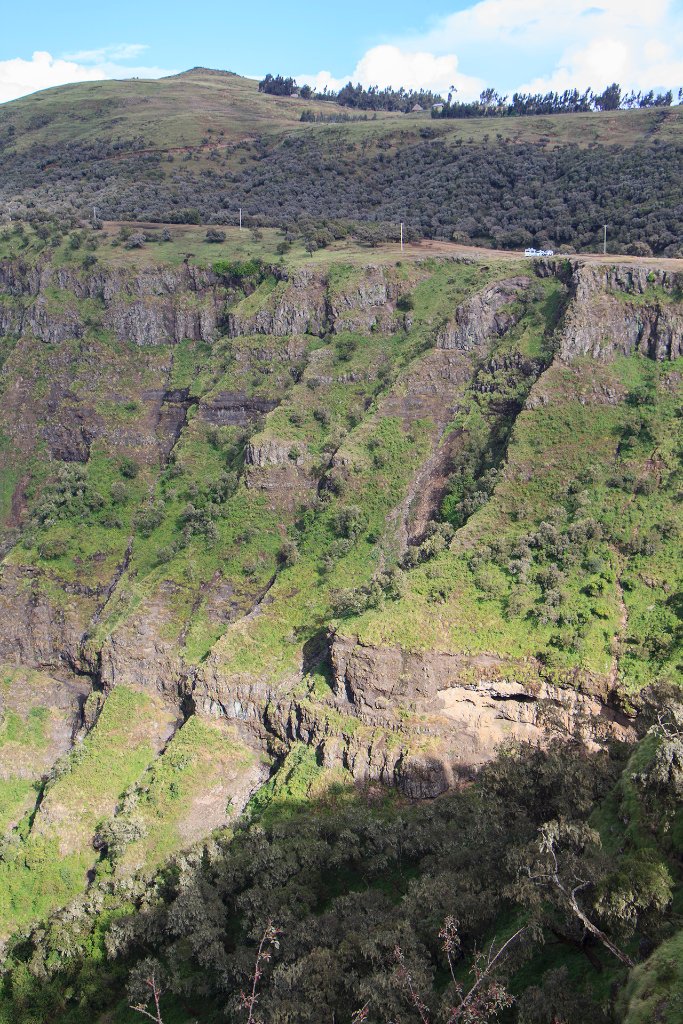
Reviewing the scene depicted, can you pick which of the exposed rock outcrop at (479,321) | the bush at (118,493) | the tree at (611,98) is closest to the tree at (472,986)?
the bush at (118,493)

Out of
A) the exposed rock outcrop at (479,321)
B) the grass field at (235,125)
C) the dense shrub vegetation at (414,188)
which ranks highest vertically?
the grass field at (235,125)

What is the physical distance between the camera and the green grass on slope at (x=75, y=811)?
53125mm

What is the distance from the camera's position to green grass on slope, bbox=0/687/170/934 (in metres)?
53.1

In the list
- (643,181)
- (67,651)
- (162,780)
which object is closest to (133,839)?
(162,780)

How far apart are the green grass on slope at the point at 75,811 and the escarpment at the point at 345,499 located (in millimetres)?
2907

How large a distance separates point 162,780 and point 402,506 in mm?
30917

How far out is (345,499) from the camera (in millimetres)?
75250

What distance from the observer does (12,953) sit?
160 ft

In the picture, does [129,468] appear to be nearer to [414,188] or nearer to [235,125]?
[414,188]

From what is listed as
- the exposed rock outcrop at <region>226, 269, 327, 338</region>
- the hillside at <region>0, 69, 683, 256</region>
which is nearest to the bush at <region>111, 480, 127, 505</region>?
the exposed rock outcrop at <region>226, 269, 327, 338</region>

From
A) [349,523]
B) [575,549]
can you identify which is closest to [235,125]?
[349,523]

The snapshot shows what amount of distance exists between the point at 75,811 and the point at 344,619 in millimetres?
22085

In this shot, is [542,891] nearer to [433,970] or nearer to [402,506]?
[433,970]

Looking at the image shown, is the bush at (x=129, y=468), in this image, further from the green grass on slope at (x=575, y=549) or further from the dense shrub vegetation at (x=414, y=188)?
the dense shrub vegetation at (x=414, y=188)
